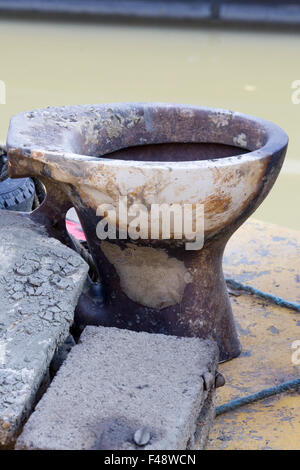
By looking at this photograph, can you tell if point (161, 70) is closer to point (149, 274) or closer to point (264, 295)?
point (264, 295)

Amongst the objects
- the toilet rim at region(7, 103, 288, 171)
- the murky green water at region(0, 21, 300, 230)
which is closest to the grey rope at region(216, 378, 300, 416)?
the toilet rim at region(7, 103, 288, 171)

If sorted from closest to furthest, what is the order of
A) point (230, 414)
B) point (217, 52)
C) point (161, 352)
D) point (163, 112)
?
point (161, 352) < point (230, 414) < point (163, 112) < point (217, 52)

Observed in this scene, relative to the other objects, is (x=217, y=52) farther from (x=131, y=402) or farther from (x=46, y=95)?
(x=131, y=402)

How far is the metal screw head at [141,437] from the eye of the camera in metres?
1.42

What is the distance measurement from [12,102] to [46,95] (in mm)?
379

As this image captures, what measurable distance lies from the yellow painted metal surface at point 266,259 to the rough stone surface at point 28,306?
2.86 ft

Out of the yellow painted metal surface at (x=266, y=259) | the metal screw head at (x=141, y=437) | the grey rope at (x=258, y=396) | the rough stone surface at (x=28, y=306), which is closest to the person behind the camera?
the metal screw head at (x=141, y=437)

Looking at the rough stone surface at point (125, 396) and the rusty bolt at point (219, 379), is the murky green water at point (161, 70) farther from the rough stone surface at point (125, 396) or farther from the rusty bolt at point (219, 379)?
the rough stone surface at point (125, 396)

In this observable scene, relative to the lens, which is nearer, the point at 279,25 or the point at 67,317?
the point at 67,317

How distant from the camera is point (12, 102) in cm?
536

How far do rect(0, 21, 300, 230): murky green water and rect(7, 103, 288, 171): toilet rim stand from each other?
1.31 metres

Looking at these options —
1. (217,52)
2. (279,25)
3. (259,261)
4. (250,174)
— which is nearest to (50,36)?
(217,52)

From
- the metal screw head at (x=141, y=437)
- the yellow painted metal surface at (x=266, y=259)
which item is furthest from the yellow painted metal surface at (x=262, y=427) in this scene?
the yellow painted metal surface at (x=266, y=259)

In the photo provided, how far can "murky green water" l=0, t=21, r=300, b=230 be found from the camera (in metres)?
5.14
